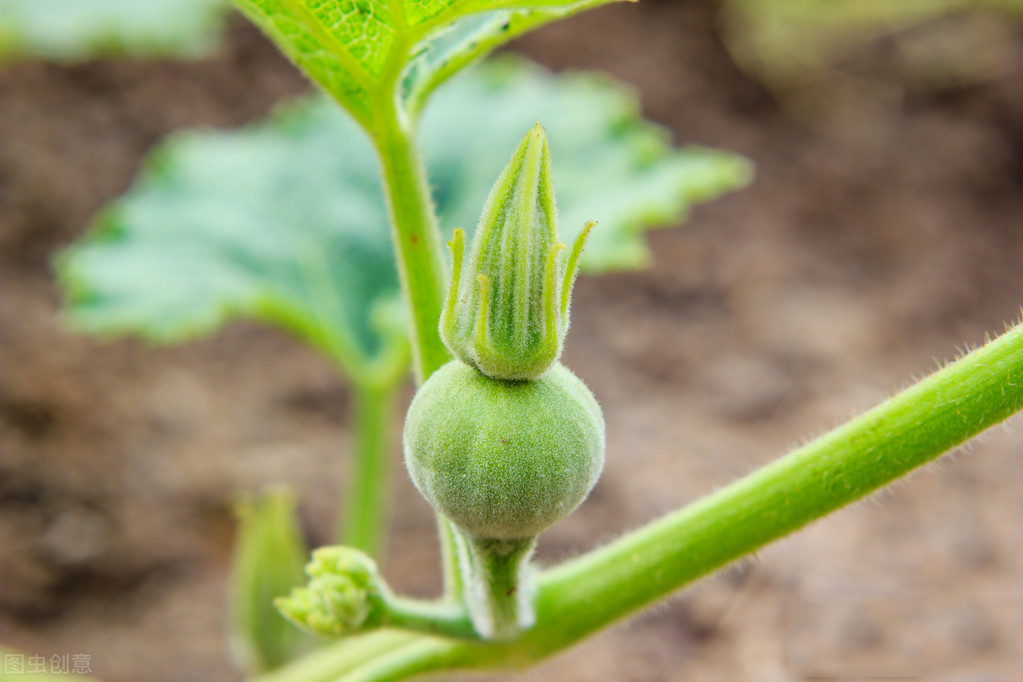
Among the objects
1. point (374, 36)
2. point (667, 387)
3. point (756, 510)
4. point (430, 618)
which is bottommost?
point (667, 387)

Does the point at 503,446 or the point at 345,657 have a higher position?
the point at 503,446

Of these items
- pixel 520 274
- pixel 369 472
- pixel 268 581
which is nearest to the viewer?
pixel 520 274

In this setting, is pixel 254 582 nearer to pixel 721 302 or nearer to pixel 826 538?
pixel 826 538

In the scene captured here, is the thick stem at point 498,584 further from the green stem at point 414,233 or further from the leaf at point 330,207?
the leaf at point 330,207

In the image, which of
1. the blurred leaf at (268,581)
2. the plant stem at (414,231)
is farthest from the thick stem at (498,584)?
the blurred leaf at (268,581)

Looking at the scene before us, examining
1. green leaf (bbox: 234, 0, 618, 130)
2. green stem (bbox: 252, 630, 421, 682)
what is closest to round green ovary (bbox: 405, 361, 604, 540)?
green leaf (bbox: 234, 0, 618, 130)

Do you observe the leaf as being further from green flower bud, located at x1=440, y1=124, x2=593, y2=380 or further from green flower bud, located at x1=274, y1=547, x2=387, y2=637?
green flower bud, located at x1=440, y1=124, x2=593, y2=380

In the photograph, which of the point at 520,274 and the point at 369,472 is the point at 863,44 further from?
the point at 520,274

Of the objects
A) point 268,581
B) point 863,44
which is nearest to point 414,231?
point 268,581
